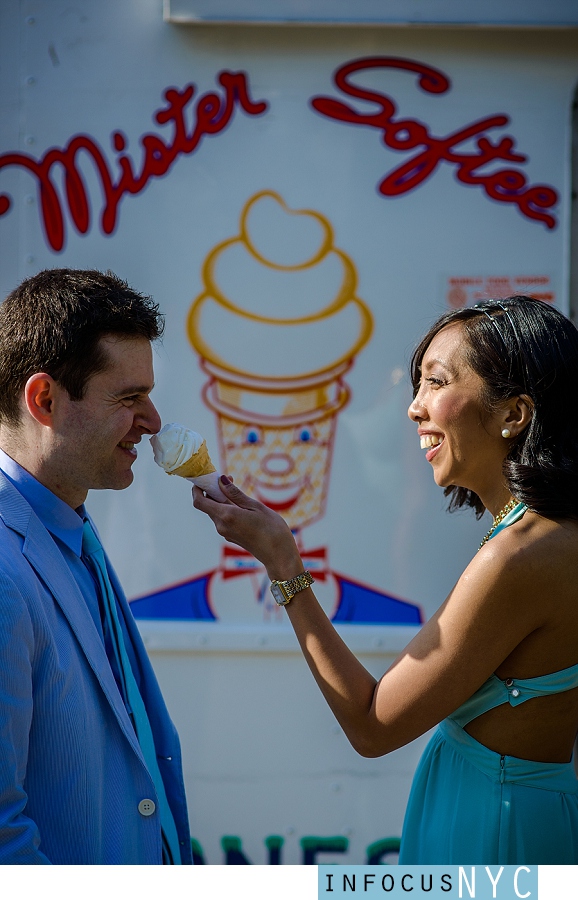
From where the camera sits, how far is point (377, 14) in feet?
9.04

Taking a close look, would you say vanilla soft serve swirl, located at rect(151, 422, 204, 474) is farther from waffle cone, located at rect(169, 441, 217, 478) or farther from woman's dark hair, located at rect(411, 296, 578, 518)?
woman's dark hair, located at rect(411, 296, 578, 518)

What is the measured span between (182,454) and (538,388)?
2.81ft

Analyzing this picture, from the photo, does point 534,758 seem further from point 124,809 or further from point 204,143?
point 204,143

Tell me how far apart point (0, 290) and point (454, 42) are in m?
1.74

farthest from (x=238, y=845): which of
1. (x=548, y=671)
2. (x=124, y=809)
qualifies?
(x=548, y=671)

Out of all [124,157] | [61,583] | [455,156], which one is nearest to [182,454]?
[61,583]

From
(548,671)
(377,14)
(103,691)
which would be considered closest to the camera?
(103,691)

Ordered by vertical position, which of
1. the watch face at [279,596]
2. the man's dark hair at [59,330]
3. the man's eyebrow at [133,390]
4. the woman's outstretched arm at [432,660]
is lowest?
the woman's outstretched arm at [432,660]

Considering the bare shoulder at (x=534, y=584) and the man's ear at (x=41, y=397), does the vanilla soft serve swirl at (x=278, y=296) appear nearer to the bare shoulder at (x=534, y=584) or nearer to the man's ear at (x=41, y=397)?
the man's ear at (x=41, y=397)

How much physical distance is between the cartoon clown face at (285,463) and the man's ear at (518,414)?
1.13 metres

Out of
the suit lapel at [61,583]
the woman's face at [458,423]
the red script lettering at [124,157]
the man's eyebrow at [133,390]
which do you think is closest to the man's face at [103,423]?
the man's eyebrow at [133,390]

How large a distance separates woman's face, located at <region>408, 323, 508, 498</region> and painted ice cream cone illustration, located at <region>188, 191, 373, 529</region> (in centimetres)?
96

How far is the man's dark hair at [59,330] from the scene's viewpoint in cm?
172

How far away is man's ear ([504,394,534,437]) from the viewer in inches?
70.7
